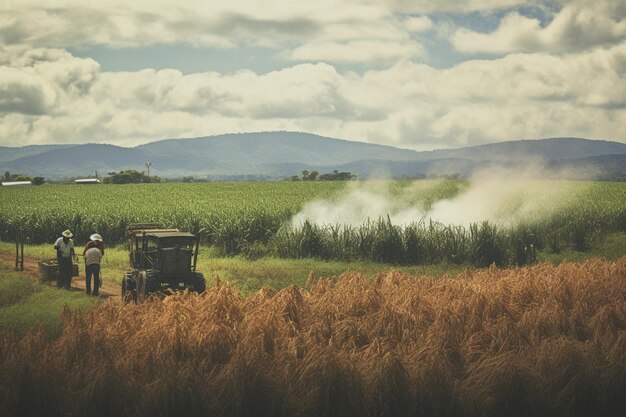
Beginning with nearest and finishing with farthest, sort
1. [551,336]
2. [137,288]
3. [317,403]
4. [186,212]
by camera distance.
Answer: [317,403], [551,336], [137,288], [186,212]

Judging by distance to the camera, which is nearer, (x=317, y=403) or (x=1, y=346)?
(x=317, y=403)

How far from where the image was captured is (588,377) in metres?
7.99

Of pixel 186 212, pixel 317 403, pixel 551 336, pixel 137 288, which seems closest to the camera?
pixel 317 403

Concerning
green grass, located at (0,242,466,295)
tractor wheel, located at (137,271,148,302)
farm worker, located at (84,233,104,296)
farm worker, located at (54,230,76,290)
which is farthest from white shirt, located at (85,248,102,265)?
green grass, located at (0,242,466,295)

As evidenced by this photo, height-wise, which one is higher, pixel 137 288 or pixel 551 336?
pixel 551 336

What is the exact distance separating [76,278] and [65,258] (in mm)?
3378

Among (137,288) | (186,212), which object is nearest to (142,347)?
(137,288)

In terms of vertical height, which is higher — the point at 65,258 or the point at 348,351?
the point at 348,351

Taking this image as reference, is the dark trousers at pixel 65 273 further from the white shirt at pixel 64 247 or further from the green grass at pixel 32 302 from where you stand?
the green grass at pixel 32 302

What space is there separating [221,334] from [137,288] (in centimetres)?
1262

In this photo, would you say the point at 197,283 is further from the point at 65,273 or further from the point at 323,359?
the point at 323,359

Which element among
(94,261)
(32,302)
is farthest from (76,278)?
(94,261)

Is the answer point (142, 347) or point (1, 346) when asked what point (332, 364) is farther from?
point (1, 346)

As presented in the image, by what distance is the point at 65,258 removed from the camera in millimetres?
25203
